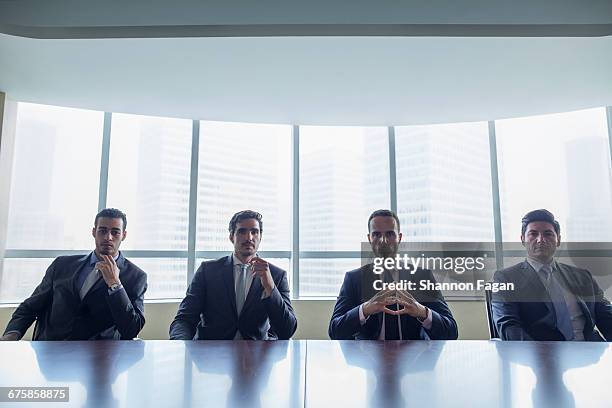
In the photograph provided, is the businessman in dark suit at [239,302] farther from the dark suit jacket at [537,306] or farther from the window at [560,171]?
the window at [560,171]

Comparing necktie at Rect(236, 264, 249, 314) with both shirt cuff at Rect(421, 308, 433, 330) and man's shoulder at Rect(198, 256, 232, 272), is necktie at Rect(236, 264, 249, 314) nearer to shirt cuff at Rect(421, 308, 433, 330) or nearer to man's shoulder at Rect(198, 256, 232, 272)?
man's shoulder at Rect(198, 256, 232, 272)

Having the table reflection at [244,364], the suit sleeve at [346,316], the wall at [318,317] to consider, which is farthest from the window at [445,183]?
the table reflection at [244,364]

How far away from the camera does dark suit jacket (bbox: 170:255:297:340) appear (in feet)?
7.61

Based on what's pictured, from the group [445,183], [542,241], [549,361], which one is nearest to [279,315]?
[549,361]

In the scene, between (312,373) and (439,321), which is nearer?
(312,373)

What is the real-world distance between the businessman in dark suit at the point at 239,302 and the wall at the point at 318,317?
2478 mm

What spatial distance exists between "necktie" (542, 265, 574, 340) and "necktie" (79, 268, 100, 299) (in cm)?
273

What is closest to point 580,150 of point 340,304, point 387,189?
point 387,189

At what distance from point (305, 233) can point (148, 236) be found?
2075 mm

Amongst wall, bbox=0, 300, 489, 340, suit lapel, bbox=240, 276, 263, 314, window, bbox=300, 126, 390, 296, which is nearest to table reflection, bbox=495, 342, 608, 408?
suit lapel, bbox=240, 276, 263, 314

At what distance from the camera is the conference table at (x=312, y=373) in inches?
35.2

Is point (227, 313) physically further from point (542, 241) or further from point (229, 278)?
point (542, 241)

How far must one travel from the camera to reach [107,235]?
99.3 inches

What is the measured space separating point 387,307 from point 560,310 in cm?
101
